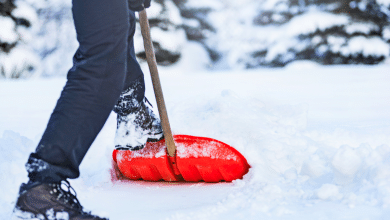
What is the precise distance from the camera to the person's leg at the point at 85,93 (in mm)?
716

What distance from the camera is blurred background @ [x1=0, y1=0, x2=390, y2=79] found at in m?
8.69

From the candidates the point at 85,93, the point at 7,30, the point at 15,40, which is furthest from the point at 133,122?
the point at 7,30

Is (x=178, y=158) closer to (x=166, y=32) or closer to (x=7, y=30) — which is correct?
(x=166, y=32)

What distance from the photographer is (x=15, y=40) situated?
9.12 metres

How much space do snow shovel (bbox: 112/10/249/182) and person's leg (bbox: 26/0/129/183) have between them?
316 millimetres

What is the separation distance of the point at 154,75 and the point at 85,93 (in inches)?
15.6

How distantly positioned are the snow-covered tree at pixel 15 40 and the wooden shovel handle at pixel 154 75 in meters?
9.32

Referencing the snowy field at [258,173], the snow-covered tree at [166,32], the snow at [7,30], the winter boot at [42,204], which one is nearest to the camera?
the winter boot at [42,204]

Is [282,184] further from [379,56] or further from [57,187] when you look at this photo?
[379,56]

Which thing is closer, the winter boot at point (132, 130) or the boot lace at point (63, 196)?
the boot lace at point (63, 196)

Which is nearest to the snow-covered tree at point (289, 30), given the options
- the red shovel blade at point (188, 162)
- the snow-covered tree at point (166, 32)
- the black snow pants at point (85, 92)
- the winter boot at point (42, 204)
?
the snow-covered tree at point (166, 32)

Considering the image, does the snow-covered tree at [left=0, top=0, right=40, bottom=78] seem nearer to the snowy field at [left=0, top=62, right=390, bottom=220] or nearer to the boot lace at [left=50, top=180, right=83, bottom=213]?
the snowy field at [left=0, top=62, right=390, bottom=220]

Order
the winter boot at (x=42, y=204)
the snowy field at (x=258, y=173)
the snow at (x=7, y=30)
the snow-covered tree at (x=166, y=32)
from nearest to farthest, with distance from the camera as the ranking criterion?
1. the winter boot at (x=42, y=204)
2. the snowy field at (x=258, y=173)
3. the snow-covered tree at (x=166, y=32)
4. the snow at (x=7, y=30)

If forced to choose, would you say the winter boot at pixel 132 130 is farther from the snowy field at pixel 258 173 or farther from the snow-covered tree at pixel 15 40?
the snow-covered tree at pixel 15 40
